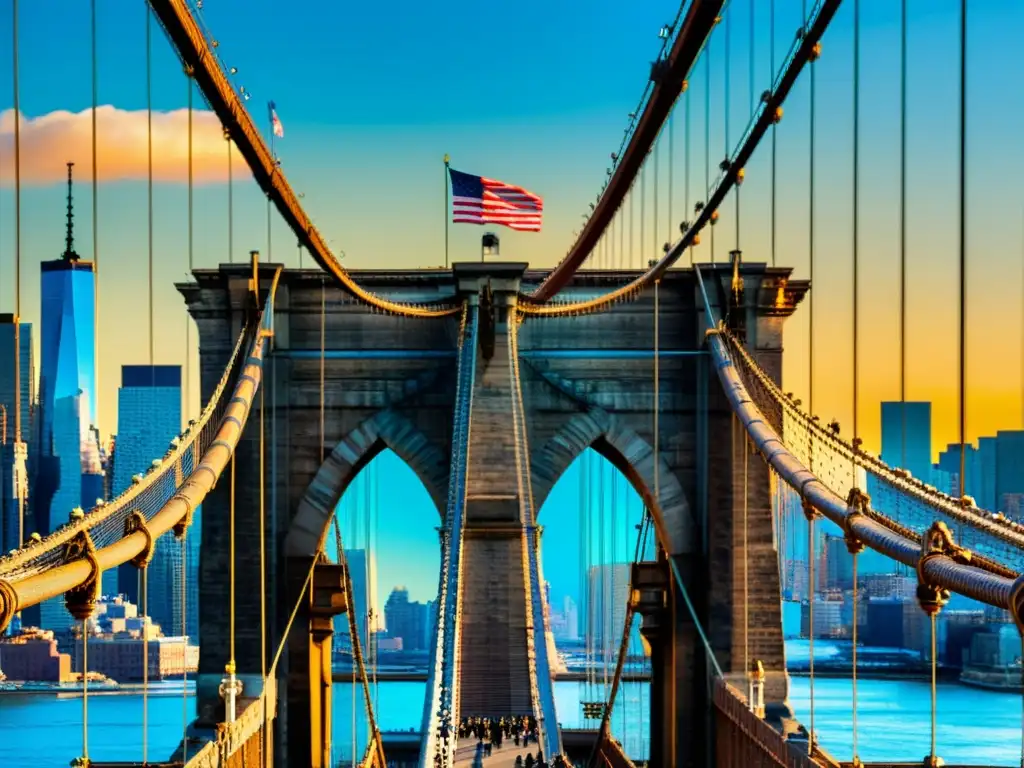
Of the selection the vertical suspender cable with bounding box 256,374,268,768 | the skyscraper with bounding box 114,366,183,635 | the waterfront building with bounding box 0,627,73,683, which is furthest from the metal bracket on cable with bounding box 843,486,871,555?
the skyscraper with bounding box 114,366,183,635

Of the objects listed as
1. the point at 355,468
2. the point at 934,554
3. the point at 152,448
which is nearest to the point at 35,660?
the point at 152,448

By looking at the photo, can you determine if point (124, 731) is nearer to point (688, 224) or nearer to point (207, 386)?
point (207, 386)

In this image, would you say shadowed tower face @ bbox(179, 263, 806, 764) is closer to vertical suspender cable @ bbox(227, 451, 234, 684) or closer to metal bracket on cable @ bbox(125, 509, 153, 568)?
vertical suspender cable @ bbox(227, 451, 234, 684)

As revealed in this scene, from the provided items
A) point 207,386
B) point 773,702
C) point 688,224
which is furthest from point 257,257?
point 773,702

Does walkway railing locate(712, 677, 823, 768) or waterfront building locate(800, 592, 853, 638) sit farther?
waterfront building locate(800, 592, 853, 638)

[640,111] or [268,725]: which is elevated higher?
[640,111]

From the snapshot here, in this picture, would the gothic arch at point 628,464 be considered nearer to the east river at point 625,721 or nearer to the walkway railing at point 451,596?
the walkway railing at point 451,596
